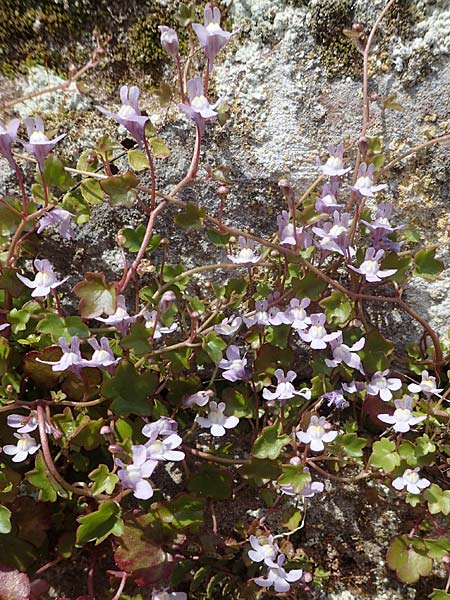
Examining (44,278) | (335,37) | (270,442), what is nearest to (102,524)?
(270,442)

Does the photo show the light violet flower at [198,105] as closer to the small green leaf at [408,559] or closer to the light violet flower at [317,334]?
the light violet flower at [317,334]

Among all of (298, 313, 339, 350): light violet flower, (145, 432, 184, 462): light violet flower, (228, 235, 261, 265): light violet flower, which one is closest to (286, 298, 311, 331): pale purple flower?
(298, 313, 339, 350): light violet flower

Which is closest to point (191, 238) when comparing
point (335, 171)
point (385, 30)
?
point (335, 171)

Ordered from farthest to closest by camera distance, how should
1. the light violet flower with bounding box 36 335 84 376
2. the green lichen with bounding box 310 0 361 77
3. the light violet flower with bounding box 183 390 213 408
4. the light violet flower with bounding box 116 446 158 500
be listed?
the green lichen with bounding box 310 0 361 77, the light violet flower with bounding box 183 390 213 408, the light violet flower with bounding box 36 335 84 376, the light violet flower with bounding box 116 446 158 500

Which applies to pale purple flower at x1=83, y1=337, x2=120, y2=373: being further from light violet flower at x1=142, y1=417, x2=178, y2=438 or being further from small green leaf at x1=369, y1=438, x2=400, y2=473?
small green leaf at x1=369, y1=438, x2=400, y2=473

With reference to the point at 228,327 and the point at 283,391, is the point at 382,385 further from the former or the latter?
the point at 228,327

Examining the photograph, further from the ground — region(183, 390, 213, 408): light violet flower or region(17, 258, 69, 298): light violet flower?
region(17, 258, 69, 298): light violet flower

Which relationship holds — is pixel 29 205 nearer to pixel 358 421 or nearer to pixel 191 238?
pixel 191 238
